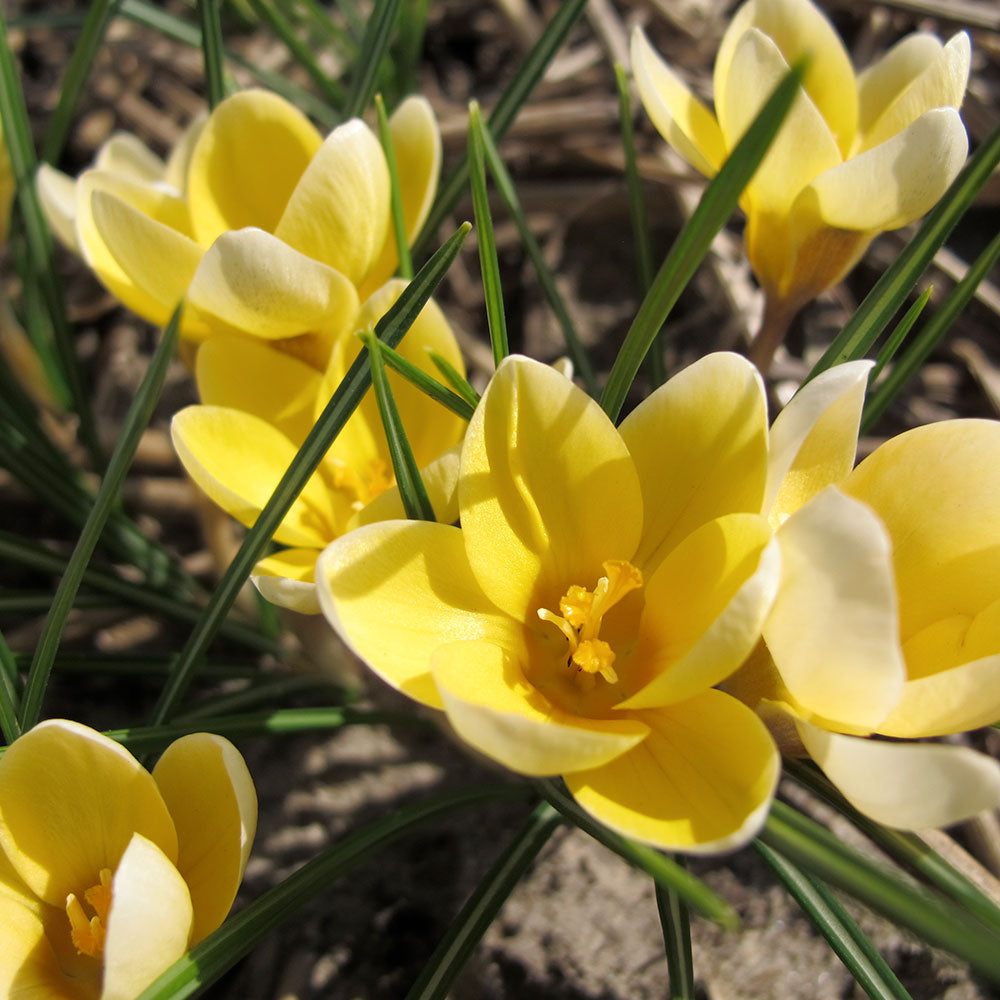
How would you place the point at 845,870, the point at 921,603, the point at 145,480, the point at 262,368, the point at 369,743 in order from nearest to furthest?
1. the point at 845,870
2. the point at 921,603
3. the point at 262,368
4. the point at 369,743
5. the point at 145,480

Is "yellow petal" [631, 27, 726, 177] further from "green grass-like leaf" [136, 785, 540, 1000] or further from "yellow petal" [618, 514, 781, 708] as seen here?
"green grass-like leaf" [136, 785, 540, 1000]

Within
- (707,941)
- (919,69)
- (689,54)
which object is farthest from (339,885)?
(689,54)

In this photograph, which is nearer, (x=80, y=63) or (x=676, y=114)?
(x=676, y=114)

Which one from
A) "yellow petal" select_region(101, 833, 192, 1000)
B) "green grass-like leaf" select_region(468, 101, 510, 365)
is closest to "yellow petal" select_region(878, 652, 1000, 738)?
"green grass-like leaf" select_region(468, 101, 510, 365)

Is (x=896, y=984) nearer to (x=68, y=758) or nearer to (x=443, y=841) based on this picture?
(x=443, y=841)

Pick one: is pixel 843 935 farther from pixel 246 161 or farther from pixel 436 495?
pixel 246 161

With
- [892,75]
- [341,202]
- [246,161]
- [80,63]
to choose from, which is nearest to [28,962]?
[341,202]
